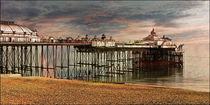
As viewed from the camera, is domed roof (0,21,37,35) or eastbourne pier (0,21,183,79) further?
domed roof (0,21,37,35)

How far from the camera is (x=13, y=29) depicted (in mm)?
45562

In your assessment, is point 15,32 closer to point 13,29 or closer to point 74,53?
point 13,29

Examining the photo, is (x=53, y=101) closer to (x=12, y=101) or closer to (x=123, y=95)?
(x=12, y=101)

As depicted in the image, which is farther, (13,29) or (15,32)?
(13,29)

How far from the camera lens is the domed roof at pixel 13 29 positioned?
4401cm

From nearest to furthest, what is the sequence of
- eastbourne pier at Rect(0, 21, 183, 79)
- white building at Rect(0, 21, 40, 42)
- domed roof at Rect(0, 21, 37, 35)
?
1. eastbourne pier at Rect(0, 21, 183, 79)
2. white building at Rect(0, 21, 40, 42)
3. domed roof at Rect(0, 21, 37, 35)

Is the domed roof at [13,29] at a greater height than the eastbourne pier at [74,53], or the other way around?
the domed roof at [13,29]

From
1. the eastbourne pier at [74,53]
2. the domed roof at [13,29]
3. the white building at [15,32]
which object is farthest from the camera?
the domed roof at [13,29]

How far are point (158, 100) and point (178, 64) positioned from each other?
44.4m

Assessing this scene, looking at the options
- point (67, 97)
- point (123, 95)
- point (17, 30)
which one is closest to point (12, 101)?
point (67, 97)

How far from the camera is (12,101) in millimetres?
15047

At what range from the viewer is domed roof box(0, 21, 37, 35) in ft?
144

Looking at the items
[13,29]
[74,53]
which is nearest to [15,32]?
[13,29]

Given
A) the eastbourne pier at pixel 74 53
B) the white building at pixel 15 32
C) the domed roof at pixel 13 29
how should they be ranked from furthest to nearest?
the domed roof at pixel 13 29, the white building at pixel 15 32, the eastbourne pier at pixel 74 53
